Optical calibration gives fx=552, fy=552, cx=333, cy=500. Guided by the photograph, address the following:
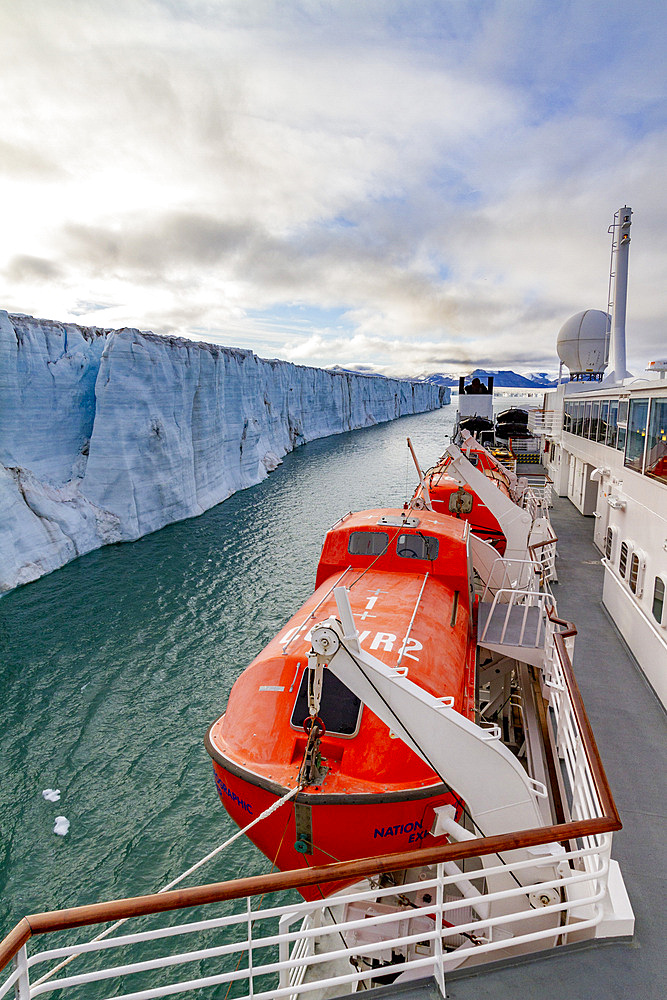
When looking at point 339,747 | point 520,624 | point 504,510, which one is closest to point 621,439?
point 504,510

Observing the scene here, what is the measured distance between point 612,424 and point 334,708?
33.3 ft

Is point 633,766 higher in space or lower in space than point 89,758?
higher

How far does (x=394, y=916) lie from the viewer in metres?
2.76

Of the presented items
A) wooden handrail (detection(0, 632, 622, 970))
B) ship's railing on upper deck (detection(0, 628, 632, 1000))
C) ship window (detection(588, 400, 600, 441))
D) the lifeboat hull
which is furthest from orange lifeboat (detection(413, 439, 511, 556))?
wooden handrail (detection(0, 632, 622, 970))

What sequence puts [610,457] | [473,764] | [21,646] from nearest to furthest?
1. [473,764]
2. [610,457]
3. [21,646]

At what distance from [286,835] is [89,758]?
258 inches

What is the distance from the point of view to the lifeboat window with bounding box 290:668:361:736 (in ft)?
16.2

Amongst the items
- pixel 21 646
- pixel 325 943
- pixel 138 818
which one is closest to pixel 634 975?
pixel 325 943

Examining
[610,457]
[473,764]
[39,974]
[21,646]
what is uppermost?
[610,457]

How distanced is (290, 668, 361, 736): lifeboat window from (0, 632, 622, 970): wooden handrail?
196 cm

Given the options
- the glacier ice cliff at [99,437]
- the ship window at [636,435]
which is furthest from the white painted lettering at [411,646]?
the glacier ice cliff at [99,437]

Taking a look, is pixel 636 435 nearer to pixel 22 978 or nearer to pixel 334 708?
pixel 334 708

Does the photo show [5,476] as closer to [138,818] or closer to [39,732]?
[39,732]

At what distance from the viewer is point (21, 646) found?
13.4 m
